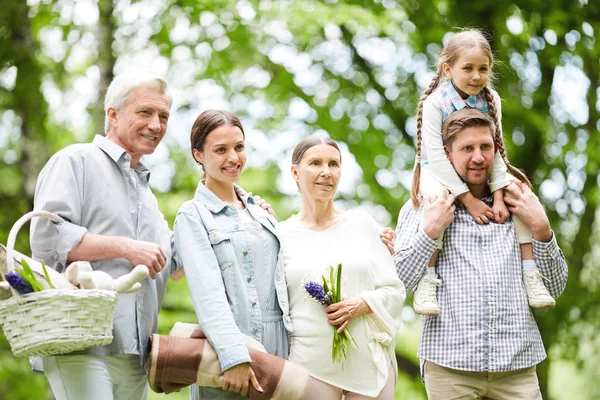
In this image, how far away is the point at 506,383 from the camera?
3.84m

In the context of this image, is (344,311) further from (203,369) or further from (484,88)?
(484,88)

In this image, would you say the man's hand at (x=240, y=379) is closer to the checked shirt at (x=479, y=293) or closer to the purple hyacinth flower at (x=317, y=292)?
the purple hyacinth flower at (x=317, y=292)

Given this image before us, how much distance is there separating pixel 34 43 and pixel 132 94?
6.22 metres

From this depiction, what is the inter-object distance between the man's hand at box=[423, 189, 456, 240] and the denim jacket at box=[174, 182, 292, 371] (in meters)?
0.72

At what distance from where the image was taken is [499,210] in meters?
4.01

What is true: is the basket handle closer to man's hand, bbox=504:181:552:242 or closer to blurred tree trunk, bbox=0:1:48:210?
man's hand, bbox=504:181:552:242

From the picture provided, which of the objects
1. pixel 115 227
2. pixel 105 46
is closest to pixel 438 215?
pixel 115 227

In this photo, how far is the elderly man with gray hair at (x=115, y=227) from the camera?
3.45 meters

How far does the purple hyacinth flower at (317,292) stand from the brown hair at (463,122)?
992 millimetres

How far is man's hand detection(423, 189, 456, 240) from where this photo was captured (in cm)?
392

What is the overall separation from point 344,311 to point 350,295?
0.13 meters

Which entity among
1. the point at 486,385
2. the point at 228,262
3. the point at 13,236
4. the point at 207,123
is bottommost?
the point at 486,385

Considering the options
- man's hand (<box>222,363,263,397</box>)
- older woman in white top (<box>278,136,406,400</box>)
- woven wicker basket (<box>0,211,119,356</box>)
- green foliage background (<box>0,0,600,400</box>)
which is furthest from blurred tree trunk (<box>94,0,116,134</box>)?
woven wicker basket (<box>0,211,119,356</box>)

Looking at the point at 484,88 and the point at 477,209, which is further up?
the point at 484,88
